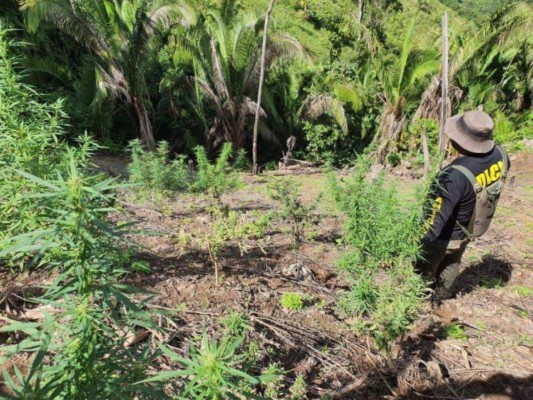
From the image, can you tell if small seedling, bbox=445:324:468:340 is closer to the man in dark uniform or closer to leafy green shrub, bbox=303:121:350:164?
the man in dark uniform

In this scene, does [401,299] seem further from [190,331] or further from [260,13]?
[260,13]

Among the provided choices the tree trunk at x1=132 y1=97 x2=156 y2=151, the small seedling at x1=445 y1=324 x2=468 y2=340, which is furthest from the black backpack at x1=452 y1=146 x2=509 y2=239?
the tree trunk at x1=132 y1=97 x2=156 y2=151

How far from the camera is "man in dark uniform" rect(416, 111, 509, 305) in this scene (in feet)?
9.23

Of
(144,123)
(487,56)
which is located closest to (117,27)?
(144,123)

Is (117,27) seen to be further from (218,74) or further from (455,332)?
(455,332)

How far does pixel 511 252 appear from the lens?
4559mm

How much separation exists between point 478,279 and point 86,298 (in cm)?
403

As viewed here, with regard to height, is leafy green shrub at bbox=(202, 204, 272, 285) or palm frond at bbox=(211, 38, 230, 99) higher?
palm frond at bbox=(211, 38, 230, 99)

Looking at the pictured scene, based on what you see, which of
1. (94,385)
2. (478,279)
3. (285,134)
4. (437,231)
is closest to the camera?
(94,385)

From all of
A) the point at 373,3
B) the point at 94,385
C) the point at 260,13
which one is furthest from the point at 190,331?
the point at 373,3

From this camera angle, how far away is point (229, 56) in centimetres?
962

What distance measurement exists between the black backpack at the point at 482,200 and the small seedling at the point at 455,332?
83 centimetres

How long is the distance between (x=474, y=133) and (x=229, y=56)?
796 cm

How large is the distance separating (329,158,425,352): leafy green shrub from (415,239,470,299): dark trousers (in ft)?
1.07
